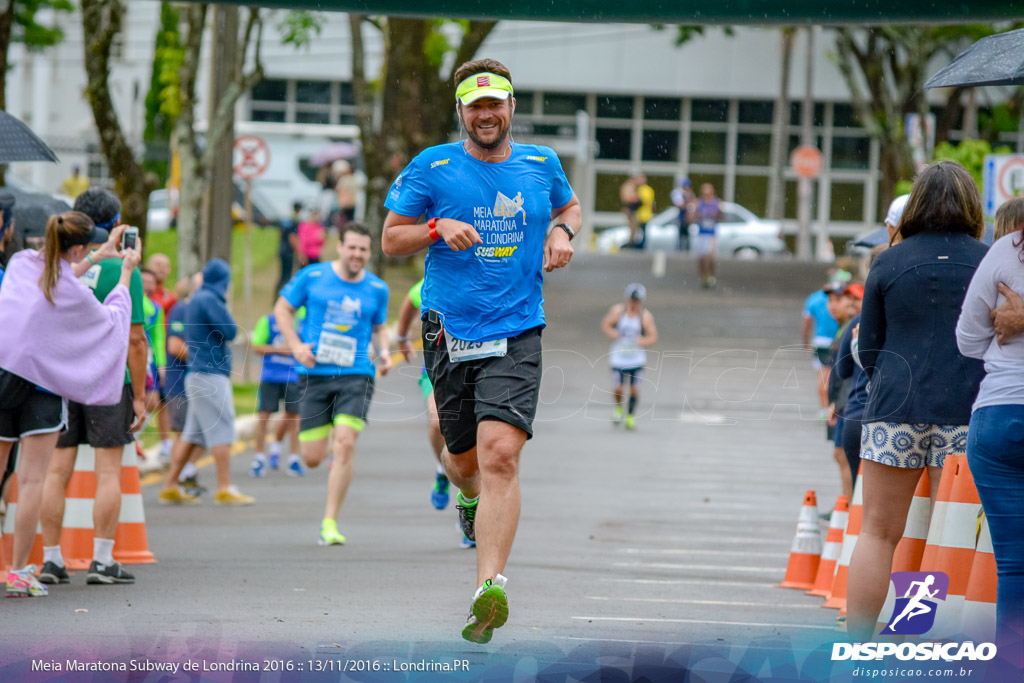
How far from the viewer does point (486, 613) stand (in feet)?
18.2

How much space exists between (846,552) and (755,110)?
150 feet

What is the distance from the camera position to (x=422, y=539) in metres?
10.4

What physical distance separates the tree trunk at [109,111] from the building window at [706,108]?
3534 cm

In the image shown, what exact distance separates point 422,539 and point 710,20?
4.93 meters

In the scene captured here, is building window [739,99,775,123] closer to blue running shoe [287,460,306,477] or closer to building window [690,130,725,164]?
building window [690,130,725,164]

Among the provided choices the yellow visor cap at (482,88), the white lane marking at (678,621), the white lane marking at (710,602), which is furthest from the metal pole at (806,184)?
the yellow visor cap at (482,88)

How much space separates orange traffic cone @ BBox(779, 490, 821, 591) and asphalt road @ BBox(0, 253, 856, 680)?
0.83 ft

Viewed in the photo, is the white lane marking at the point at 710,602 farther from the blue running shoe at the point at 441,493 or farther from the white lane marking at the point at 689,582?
the blue running shoe at the point at 441,493

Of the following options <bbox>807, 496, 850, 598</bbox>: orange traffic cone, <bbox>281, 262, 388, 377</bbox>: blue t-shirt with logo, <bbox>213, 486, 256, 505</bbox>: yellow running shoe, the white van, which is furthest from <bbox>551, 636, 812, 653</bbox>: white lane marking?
the white van

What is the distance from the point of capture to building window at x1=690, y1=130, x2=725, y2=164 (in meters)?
52.2

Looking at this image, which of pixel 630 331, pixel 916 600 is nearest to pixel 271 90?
pixel 630 331

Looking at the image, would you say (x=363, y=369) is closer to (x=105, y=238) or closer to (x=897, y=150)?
(x=105, y=238)

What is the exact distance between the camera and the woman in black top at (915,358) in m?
5.97

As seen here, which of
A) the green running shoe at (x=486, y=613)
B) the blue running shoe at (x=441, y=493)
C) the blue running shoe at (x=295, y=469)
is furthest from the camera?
the blue running shoe at (x=295, y=469)
